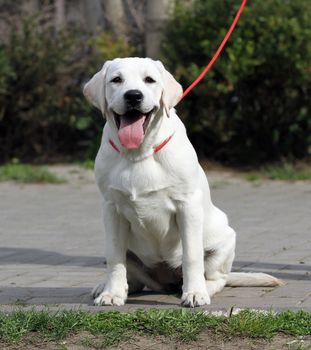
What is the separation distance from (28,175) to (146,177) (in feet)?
24.9

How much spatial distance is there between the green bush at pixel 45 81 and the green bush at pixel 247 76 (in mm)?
1132

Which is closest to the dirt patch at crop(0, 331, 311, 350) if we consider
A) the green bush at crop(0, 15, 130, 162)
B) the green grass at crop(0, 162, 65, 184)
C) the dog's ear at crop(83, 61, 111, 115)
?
the dog's ear at crop(83, 61, 111, 115)

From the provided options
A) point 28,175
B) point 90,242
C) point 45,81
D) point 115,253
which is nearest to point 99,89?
point 115,253

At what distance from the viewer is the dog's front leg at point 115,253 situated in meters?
5.36

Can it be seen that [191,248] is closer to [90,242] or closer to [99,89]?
[99,89]

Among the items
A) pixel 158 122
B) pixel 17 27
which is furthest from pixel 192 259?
pixel 17 27

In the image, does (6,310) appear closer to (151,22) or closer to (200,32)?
(200,32)

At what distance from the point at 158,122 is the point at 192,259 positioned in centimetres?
80

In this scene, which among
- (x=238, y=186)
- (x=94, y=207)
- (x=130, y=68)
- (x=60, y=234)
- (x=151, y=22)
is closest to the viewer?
(x=130, y=68)

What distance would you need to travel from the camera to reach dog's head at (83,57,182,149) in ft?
16.8

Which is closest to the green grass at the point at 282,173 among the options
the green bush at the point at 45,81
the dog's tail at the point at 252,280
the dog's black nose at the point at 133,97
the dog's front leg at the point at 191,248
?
the green bush at the point at 45,81

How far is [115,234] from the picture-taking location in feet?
17.7

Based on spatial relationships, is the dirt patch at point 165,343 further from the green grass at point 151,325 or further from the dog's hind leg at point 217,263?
the dog's hind leg at point 217,263

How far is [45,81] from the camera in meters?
13.5
